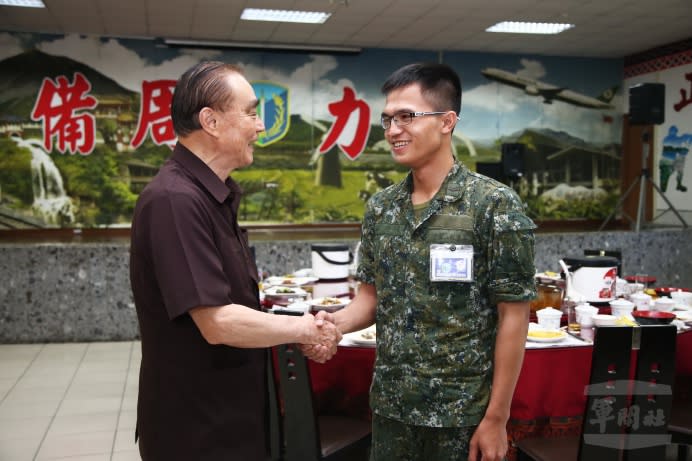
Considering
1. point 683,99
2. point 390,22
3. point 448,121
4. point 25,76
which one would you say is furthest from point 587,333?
point 25,76

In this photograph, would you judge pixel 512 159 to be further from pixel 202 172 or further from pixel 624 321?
pixel 202 172

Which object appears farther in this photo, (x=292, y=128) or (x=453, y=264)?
(x=292, y=128)

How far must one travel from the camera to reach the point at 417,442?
5.42 ft

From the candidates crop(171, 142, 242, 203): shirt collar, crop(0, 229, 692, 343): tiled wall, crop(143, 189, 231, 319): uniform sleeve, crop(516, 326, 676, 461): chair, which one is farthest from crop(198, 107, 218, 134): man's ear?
crop(0, 229, 692, 343): tiled wall

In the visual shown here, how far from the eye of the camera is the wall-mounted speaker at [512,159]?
30.1 feet

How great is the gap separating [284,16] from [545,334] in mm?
6381

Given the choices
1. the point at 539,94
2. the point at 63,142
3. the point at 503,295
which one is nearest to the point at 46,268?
the point at 63,142

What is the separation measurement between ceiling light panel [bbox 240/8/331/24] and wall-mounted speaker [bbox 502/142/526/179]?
3192mm

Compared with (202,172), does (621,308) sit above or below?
below

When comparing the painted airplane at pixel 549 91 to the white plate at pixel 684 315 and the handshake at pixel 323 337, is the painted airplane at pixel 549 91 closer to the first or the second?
the white plate at pixel 684 315

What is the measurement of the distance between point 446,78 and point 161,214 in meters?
0.81

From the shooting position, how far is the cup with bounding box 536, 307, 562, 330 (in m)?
2.58

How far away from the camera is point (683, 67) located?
923 centimetres

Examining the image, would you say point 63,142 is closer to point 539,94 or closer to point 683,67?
point 539,94
